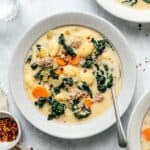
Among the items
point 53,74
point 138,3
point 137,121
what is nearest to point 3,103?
point 53,74

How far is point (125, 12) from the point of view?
7.57 ft

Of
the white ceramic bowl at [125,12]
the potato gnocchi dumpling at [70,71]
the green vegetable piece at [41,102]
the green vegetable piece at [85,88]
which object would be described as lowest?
the green vegetable piece at [41,102]

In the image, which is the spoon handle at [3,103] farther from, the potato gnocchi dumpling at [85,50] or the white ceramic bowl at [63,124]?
the potato gnocchi dumpling at [85,50]

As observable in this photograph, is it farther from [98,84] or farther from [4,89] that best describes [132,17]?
[4,89]

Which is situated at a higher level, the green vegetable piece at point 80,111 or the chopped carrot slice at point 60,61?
the chopped carrot slice at point 60,61

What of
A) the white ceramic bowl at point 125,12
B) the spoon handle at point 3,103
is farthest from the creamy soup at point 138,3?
the spoon handle at point 3,103

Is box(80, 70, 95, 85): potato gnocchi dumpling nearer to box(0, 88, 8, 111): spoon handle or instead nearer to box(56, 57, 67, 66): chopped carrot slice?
box(56, 57, 67, 66): chopped carrot slice

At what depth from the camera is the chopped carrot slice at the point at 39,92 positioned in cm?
228

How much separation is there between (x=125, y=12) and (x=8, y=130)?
1.73 feet

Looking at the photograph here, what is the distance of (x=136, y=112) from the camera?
86.0 inches

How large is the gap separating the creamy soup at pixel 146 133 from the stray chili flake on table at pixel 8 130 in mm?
395

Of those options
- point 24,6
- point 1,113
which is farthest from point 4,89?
point 24,6

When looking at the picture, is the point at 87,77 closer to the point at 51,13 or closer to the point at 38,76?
the point at 38,76

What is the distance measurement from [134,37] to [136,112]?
29 cm
